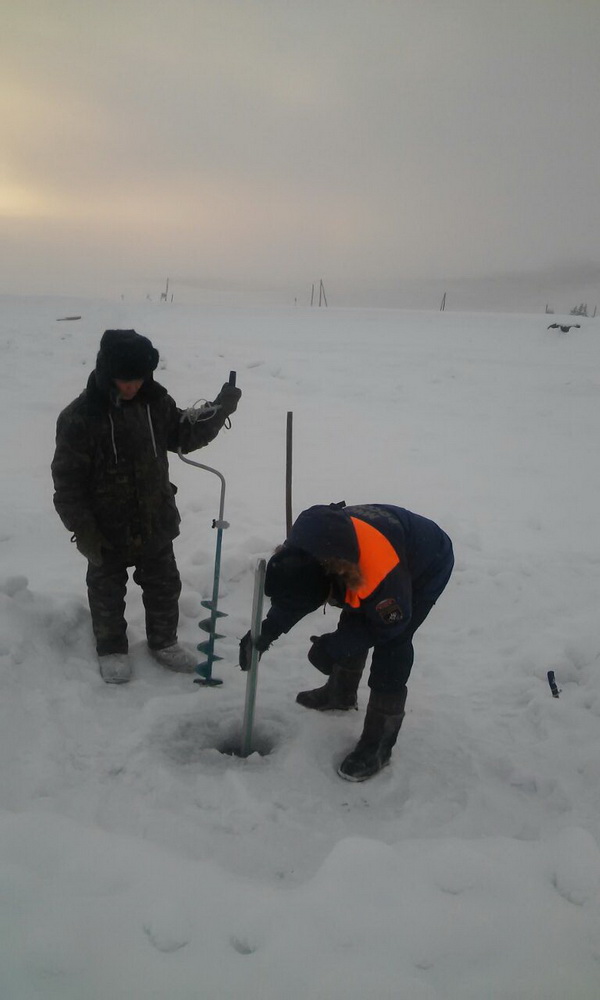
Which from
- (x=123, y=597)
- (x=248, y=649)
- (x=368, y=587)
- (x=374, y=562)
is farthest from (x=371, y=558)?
(x=123, y=597)

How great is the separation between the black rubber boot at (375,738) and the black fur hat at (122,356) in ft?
6.67

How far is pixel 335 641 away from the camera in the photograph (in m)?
3.00

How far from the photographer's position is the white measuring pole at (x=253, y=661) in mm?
2963

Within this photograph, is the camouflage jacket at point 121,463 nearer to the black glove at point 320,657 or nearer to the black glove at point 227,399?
the black glove at point 227,399

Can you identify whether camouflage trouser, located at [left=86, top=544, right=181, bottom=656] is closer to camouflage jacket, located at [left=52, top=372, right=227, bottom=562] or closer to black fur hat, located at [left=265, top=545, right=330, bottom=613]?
camouflage jacket, located at [left=52, top=372, right=227, bottom=562]

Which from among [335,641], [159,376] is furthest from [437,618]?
[159,376]

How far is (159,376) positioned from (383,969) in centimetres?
1121

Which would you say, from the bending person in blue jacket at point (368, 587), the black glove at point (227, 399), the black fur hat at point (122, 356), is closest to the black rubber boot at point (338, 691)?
the bending person in blue jacket at point (368, 587)

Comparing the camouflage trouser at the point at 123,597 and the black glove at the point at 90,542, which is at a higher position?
the black glove at the point at 90,542

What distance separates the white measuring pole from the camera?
296 centimetres

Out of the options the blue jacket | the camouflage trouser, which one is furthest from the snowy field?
the blue jacket

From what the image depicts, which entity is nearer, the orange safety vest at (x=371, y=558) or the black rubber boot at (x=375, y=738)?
the orange safety vest at (x=371, y=558)

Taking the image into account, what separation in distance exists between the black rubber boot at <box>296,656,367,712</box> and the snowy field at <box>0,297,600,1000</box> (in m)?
0.07

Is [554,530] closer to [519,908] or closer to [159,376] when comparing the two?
[519,908]
